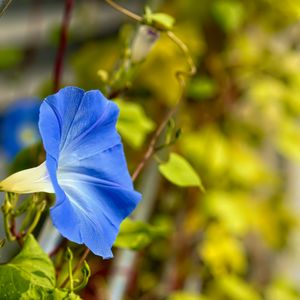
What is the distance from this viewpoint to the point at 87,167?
0.86 metres

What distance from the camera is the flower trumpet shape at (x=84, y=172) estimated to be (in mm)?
758

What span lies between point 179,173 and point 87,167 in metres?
0.24

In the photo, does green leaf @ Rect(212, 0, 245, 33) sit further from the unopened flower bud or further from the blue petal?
the blue petal

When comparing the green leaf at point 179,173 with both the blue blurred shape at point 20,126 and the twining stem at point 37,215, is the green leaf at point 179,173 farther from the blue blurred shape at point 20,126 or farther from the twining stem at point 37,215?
the blue blurred shape at point 20,126

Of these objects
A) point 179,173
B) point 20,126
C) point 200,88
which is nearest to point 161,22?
point 179,173

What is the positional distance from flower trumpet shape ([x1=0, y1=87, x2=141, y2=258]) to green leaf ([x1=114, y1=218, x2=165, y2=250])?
20 centimetres

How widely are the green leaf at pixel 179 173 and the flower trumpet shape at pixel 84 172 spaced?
18 cm

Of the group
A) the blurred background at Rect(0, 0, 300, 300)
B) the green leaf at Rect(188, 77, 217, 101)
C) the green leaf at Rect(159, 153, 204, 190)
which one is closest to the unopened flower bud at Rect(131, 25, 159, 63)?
the green leaf at Rect(159, 153, 204, 190)

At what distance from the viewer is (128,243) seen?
3.50 feet

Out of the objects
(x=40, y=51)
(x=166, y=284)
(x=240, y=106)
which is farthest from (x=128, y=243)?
(x=40, y=51)

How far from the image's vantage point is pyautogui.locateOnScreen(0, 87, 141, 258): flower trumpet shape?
0.76 m

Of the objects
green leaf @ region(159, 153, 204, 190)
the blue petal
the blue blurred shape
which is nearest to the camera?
the blue petal

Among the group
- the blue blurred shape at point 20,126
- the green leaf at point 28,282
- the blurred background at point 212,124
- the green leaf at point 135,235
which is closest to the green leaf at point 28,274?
the green leaf at point 28,282

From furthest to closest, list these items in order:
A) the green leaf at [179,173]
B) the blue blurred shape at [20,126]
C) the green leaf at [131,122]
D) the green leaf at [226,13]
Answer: the blue blurred shape at [20,126], the green leaf at [226,13], the green leaf at [131,122], the green leaf at [179,173]
